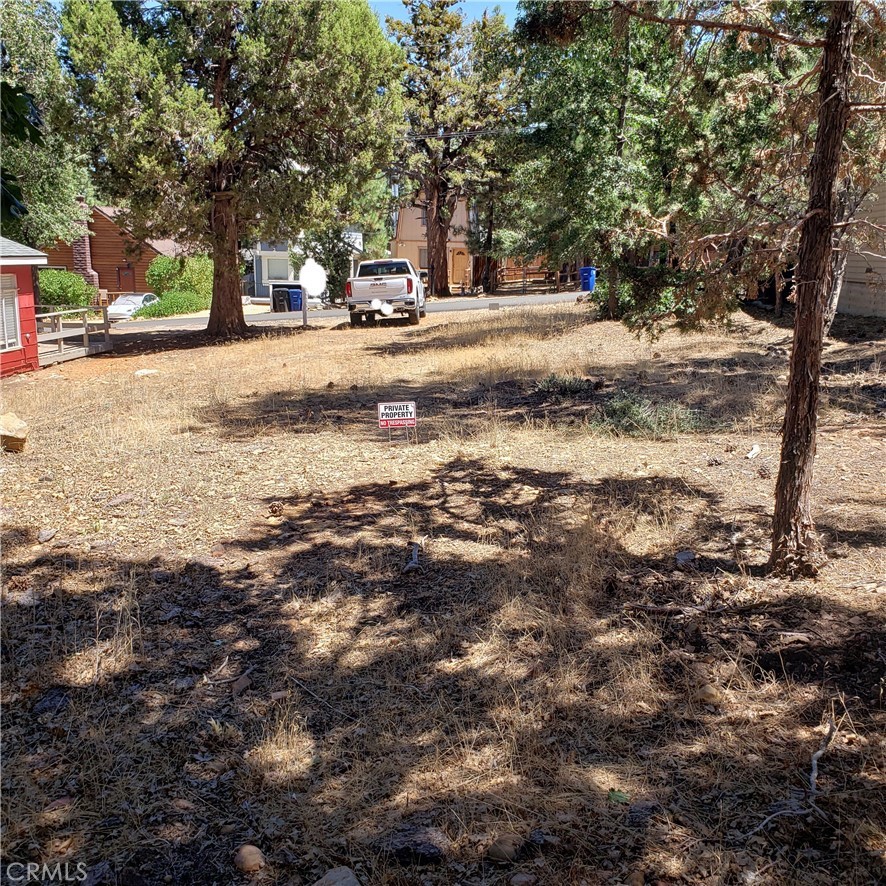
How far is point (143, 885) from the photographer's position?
9.87 feet

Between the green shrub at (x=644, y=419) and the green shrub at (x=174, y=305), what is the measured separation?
100 ft

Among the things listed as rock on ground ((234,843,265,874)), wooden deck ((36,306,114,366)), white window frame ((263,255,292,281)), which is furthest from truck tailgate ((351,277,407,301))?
white window frame ((263,255,292,281))

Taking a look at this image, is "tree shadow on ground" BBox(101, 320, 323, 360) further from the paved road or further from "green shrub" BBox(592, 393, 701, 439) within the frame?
"green shrub" BBox(592, 393, 701, 439)

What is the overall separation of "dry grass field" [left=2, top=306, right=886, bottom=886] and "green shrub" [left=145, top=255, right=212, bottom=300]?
3252 centimetres

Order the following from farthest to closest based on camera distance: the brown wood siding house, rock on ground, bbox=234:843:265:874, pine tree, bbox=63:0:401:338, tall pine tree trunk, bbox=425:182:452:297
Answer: the brown wood siding house → tall pine tree trunk, bbox=425:182:452:297 → pine tree, bbox=63:0:401:338 → rock on ground, bbox=234:843:265:874

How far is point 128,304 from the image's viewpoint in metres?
38.1

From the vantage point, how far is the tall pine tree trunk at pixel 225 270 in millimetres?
21250

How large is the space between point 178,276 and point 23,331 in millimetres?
22598

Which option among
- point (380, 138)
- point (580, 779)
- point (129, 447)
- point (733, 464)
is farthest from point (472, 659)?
point (380, 138)

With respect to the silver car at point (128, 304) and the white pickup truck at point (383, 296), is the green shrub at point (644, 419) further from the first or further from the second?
the silver car at point (128, 304)

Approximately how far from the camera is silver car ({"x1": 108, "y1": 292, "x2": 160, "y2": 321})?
121 feet

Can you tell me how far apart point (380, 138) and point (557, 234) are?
206 inches

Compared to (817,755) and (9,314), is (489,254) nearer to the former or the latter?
(9,314)

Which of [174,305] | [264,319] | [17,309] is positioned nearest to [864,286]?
[17,309]
